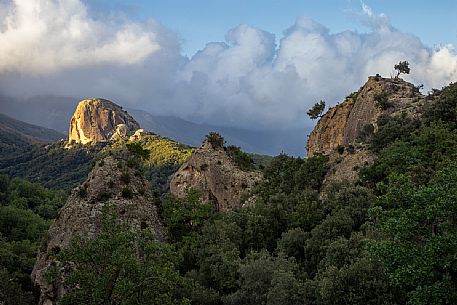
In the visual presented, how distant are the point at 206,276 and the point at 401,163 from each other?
23.1m

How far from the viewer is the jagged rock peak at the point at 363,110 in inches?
2525

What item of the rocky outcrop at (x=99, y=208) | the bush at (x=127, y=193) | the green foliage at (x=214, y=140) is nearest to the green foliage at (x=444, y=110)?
the green foliage at (x=214, y=140)

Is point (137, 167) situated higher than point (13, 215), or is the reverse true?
point (137, 167)

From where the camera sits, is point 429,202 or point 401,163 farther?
point 401,163

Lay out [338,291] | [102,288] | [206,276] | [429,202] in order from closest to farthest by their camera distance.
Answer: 1. [429,202]
2. [102,288]
3. [338,291]
4. [206,276]

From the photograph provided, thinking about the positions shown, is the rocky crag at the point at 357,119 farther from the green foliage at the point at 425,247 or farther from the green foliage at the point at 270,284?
the green foliage at the point at 425,247

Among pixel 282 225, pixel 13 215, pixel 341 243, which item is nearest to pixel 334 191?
pixel 282 225

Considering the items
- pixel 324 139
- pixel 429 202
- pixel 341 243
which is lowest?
pixel 341 243

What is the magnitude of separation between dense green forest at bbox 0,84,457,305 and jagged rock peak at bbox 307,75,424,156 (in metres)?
5.91

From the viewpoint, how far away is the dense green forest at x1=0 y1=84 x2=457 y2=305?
1767 cm

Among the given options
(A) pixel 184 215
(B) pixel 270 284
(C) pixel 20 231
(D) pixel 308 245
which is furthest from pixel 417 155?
(C) pixel 20 231

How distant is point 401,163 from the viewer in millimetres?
42844

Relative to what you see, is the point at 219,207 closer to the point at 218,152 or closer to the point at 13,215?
the point at 218,152

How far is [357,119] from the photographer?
69.6 metres
